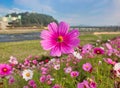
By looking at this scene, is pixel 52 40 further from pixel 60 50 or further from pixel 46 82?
pixel 46 82

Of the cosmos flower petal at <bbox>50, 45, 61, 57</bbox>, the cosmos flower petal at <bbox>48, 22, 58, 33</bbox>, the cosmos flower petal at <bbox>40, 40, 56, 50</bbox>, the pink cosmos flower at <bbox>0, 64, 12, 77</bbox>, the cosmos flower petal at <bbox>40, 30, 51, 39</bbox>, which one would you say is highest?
the cosmos flower petal at <bbox>48, 22, 58, 33</bbox>

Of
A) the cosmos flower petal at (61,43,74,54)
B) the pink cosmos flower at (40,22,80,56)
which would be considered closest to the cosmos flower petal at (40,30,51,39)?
the pink cosmos flower at (40,22,80,56)

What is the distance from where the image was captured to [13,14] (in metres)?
186

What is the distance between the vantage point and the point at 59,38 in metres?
1.98

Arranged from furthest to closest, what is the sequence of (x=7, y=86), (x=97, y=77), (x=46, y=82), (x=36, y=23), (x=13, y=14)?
1. (x=13, y=14)
2. (x=36, y=23)
3. (x=7, y=86)
4. (x=97, y=77)
5. (x=46, y=82)

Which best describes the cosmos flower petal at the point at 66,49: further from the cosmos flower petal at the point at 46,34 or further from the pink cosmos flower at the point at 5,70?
the pink cosmos flower at the point at 5,70

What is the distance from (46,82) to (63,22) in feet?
5.05

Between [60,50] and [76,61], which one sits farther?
[76,61]

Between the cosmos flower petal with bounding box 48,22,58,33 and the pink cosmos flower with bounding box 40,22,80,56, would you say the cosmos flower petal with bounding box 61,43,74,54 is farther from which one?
the cosmos flower petal with bounding box 48,22,58,33

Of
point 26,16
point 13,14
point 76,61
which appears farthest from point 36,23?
point 76,61

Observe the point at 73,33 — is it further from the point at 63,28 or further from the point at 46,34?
the point at 46,34

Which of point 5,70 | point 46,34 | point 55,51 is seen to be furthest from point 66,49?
point 5,70

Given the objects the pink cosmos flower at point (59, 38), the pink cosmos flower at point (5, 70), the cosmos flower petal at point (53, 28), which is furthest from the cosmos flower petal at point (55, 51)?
the pink cosmos flower at point (5, 70)

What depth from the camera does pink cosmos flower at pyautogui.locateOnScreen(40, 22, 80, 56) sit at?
6.42ft
